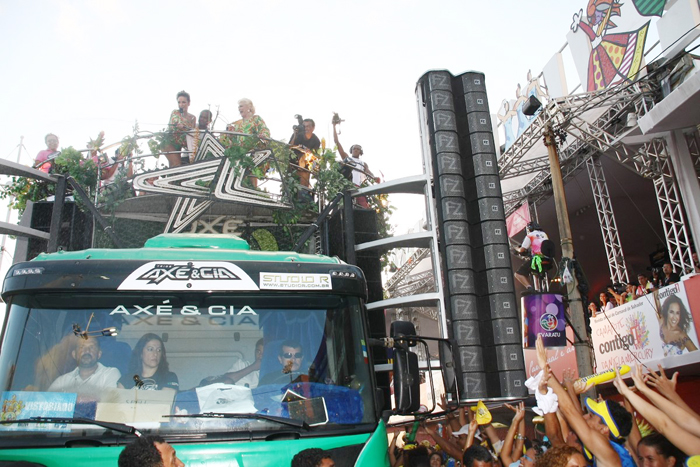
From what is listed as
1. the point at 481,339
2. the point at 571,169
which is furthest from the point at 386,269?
the point at 571,169

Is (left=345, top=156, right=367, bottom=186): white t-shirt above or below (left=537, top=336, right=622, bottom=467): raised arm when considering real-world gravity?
above

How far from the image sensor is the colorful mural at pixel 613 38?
1158cm

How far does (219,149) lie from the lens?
7.13m

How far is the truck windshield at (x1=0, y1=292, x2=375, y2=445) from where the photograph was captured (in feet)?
11.3

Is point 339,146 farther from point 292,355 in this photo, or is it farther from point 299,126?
point 292,355

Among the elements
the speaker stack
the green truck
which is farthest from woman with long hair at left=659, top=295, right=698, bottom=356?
the green truck

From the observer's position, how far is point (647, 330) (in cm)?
1032

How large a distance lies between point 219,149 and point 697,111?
8.23 m

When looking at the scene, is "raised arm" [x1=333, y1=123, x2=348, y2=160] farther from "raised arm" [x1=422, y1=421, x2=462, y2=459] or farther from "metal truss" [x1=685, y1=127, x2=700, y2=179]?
"metal truss" [x1=685, y1=127, x2=700, y2=179]

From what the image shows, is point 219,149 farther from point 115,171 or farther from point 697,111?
A: point 697,111

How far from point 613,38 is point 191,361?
1169cm

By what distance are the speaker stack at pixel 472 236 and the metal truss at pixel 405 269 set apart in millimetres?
10734

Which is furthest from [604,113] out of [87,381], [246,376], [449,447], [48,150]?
[87,381]

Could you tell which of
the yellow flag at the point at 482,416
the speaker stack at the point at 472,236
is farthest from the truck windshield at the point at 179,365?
the speaker stack at the point at 472,236
